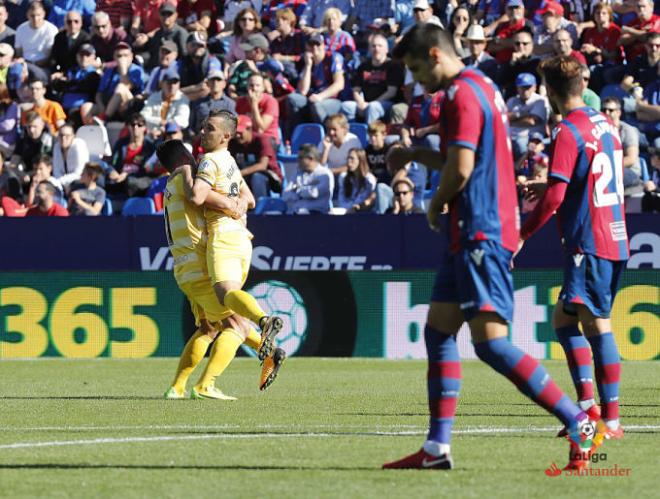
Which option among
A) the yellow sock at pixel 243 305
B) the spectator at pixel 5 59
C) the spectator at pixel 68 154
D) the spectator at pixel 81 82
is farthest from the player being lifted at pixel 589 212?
the spectator at pixel 5 59

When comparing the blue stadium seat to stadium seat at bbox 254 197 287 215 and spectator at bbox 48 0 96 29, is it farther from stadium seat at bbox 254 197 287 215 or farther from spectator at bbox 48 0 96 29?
spectator at bbox 48 0 96 29

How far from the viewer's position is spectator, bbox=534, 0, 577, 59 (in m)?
19.9

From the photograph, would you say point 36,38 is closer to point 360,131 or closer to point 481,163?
point 360,131

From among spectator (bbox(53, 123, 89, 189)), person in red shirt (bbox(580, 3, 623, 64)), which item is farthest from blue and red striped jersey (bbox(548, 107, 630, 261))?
spectator (bbox(53, 123, 89, 189))

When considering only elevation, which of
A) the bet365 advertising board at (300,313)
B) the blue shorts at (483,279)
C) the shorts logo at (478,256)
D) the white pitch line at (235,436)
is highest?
→ the shorts logo at (478,256)

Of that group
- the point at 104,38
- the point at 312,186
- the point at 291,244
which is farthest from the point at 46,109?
the point at 291,244

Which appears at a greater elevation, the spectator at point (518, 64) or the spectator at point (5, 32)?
the spectator at point (5, 32)

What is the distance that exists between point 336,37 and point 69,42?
4466 millimetres

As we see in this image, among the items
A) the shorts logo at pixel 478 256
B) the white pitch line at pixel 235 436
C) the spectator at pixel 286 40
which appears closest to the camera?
the shorts logo at pixel 478 256

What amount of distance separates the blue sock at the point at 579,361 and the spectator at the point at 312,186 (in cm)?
999

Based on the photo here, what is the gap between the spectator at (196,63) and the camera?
2153cm

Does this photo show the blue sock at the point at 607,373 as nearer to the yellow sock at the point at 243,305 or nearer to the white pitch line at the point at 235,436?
the white pitch line at the point at 235,436

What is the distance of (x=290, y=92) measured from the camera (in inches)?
835

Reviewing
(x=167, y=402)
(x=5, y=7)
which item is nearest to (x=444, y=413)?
(x=167, y=402)
